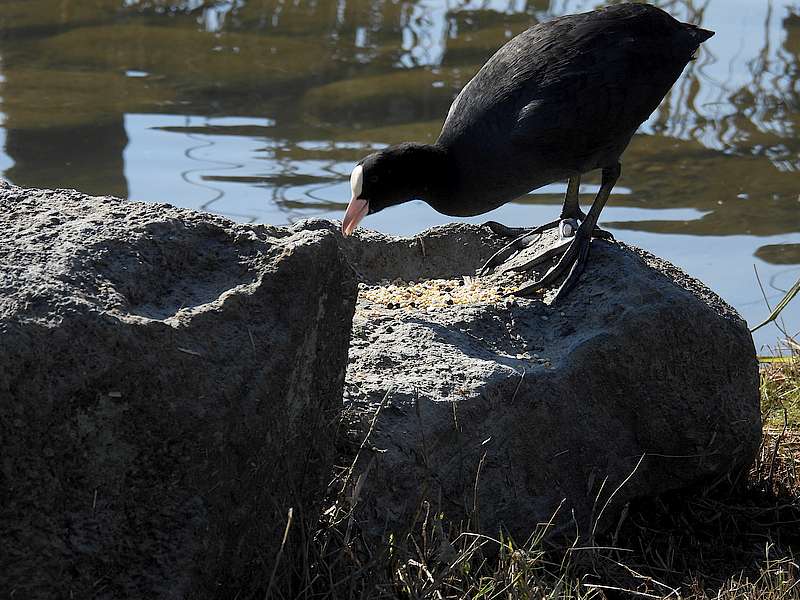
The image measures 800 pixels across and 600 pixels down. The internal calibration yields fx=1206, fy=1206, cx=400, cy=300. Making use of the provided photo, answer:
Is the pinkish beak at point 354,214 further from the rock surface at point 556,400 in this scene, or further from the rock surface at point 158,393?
the rock surface at point 158,393

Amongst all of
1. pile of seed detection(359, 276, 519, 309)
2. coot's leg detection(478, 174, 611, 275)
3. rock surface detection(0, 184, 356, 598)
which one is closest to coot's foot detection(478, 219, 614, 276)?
coot's leg detection(478, 174, 611, 275)

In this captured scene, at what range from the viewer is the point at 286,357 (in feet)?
8.27

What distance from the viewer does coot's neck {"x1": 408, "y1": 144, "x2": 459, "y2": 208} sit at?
3.99 metres

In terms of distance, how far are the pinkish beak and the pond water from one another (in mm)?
2198

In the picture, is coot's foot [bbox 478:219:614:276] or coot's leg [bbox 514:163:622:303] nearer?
coot's leg [bbox 514:163:622:303]

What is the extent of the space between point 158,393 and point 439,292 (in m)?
1.55

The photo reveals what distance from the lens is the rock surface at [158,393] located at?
2.23m

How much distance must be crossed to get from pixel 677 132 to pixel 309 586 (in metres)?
5.65

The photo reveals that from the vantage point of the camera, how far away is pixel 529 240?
409cm

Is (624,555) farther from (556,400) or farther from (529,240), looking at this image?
(529,240)

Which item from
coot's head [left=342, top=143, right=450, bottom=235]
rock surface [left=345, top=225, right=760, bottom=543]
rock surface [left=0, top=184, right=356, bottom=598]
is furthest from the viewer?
coot's head [left=342, top=143, right=450, bottom=235]

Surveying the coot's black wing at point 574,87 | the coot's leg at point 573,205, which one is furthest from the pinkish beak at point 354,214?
the coot's leg at point 573,205

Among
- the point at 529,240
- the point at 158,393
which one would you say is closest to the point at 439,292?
the point at 529,240

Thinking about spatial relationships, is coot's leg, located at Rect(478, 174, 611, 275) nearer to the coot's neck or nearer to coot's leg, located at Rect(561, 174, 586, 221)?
coot's leg, located at Rect(561, 174, 586, 221)
